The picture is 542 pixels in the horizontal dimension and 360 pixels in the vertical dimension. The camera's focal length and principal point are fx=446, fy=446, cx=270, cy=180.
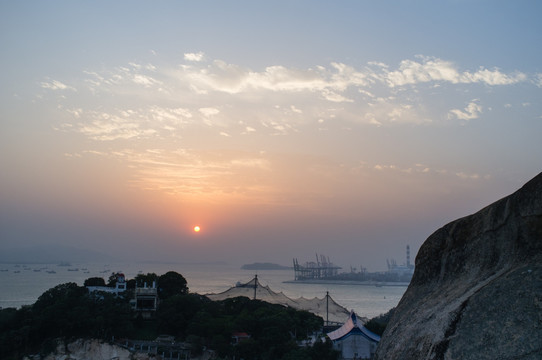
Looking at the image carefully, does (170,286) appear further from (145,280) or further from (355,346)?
(355,346)

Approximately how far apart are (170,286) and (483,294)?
34150mm

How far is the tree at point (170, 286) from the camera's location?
34.5 metres

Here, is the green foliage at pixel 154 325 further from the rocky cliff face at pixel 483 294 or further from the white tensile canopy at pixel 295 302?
the rocky cliff face at pixel 483 294

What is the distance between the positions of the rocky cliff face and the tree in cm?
3228

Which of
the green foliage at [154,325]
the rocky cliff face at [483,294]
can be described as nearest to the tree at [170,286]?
the green foliage at [154,325]

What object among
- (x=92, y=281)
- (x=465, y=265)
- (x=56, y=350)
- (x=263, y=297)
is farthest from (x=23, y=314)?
(x=465, y=265)

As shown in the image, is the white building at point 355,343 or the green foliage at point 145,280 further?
the green foliage at point 145,280

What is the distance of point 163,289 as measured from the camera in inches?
1371

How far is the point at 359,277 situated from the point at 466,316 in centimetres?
15200

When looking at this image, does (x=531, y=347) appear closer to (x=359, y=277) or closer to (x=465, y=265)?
(x=465, y=265)

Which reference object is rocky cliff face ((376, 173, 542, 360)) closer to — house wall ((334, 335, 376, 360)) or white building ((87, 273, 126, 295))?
house wall ((334, 335, 376, 360))

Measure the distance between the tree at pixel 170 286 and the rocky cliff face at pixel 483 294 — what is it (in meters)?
32.3

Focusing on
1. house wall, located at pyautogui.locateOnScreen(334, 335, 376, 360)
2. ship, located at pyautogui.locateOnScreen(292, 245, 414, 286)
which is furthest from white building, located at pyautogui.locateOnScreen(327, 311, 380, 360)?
ship, located at pyautogui.locateOnScreen(292, 245, 414, 286)

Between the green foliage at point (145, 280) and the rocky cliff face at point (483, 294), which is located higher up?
the rocky cliff face at point (483, 294)
